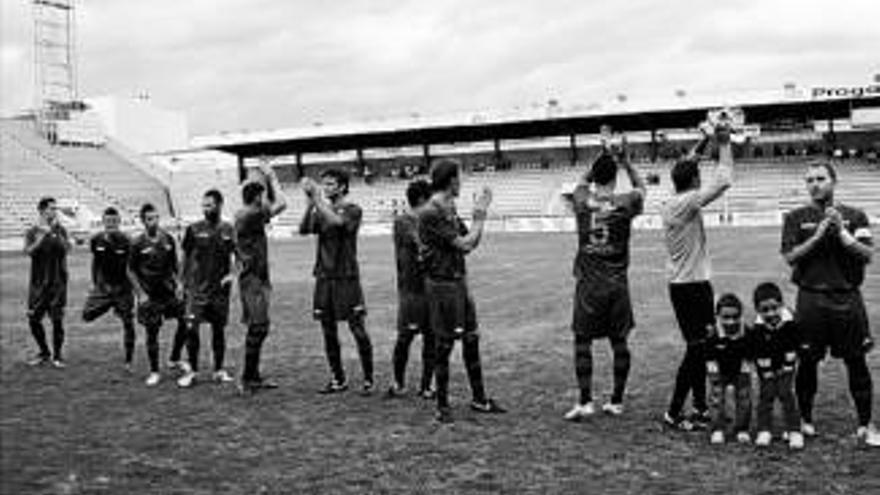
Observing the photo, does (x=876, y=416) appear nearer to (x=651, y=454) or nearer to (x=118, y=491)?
(x=651, y=454)

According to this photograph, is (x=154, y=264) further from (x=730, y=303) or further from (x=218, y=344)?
(x=730, y=303)

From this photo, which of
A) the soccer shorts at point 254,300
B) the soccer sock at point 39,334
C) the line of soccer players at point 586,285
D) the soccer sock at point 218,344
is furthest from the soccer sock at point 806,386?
the soccer sock at point 39,334

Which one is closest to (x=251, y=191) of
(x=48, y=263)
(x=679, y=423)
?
(x=48, y=263)

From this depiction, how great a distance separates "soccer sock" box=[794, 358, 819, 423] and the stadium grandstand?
138 feet

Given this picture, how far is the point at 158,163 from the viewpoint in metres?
72.9

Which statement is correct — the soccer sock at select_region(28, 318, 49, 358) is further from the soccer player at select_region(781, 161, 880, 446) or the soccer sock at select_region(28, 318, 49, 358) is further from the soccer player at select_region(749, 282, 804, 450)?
the soccer player at select_region(781, 161, 880, 446)

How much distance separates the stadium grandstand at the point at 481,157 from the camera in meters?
57.1

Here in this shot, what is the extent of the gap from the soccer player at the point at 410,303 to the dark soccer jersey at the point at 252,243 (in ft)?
4.53

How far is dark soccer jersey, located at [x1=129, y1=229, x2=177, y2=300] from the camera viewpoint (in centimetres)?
1146

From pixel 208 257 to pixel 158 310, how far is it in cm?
109

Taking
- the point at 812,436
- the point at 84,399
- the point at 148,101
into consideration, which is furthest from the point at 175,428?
the point at 148,101

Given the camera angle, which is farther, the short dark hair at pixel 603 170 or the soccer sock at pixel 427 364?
the soccer sock at pixel 427 364

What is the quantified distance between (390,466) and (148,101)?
80059mm

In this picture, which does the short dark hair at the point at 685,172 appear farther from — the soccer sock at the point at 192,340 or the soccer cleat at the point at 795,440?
the soccer sock at the point at 192,340
